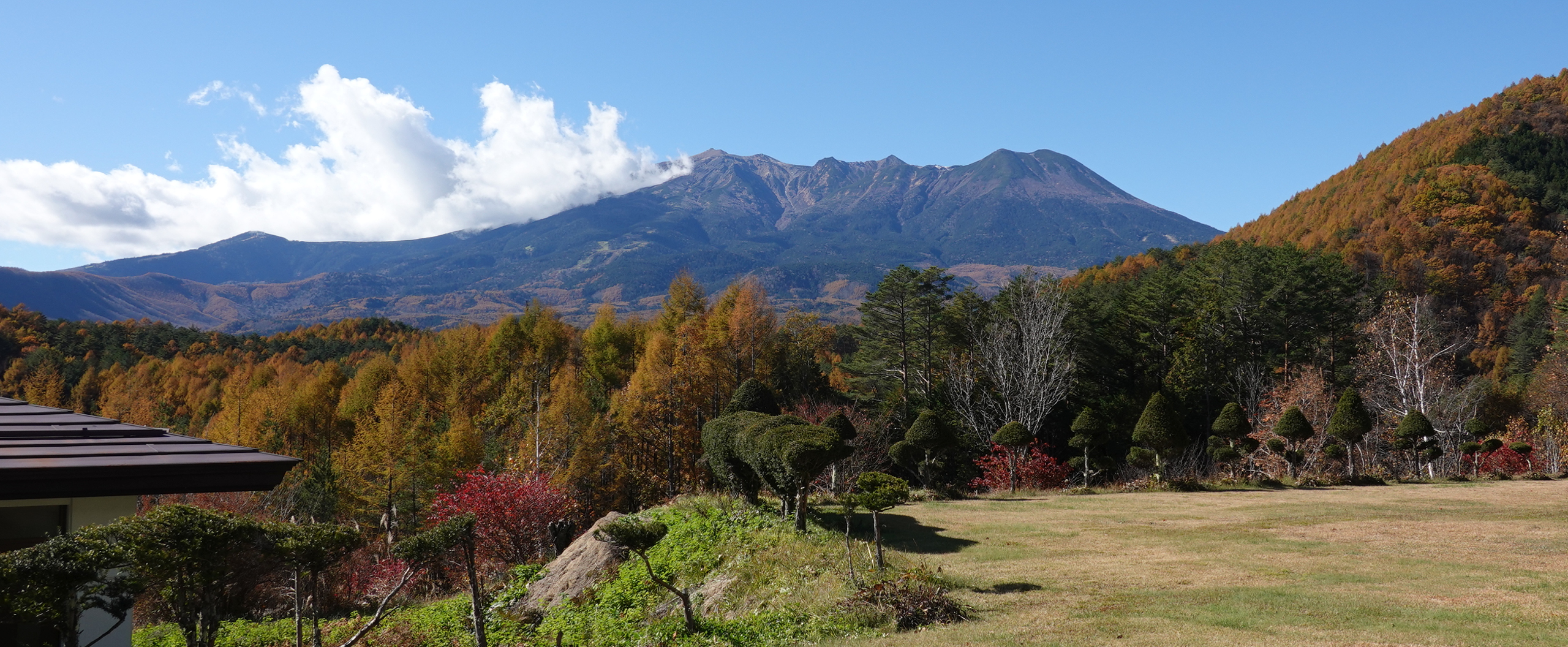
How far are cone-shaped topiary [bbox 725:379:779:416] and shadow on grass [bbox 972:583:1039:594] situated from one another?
9781 millimetres

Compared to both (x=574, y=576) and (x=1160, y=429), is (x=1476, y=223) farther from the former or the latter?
(x=574, y=576)

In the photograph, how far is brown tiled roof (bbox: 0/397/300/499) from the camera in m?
3.31

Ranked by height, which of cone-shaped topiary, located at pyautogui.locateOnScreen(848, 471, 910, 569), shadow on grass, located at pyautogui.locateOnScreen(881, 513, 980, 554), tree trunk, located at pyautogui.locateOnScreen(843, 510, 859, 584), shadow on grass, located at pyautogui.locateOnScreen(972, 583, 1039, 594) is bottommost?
shadow on grass, located at pyautogui.locateOnScreen(881, 513, 980, 554)

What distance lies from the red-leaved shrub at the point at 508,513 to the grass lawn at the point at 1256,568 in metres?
11.9

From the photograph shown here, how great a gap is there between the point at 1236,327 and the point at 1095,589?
1408 inches

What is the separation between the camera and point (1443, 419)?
31.1 metres

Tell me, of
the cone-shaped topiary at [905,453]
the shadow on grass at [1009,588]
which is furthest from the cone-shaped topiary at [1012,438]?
the shadow on grass at [1009,588]

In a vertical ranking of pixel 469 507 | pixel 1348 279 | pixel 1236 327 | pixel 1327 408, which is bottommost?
pixel 469 507

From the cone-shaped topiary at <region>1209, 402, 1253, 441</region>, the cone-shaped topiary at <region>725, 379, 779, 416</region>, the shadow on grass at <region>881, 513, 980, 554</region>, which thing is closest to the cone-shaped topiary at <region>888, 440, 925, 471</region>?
the cone-shaped topiary at <region>725, 379, 779, 416</region>

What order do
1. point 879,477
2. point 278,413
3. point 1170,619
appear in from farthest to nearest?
Answer: 1. point 278,413
2. point 879,477
3. point 1170,619

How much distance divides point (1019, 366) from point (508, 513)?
2174 cm

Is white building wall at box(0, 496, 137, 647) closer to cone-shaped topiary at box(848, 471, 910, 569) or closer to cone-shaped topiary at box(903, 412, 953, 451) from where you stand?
cone-shaped topiary at box(848, 471, 910, 569)

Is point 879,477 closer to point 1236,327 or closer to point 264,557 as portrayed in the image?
point 264,557

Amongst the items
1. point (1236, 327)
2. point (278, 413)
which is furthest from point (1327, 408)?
point (278, 413)
